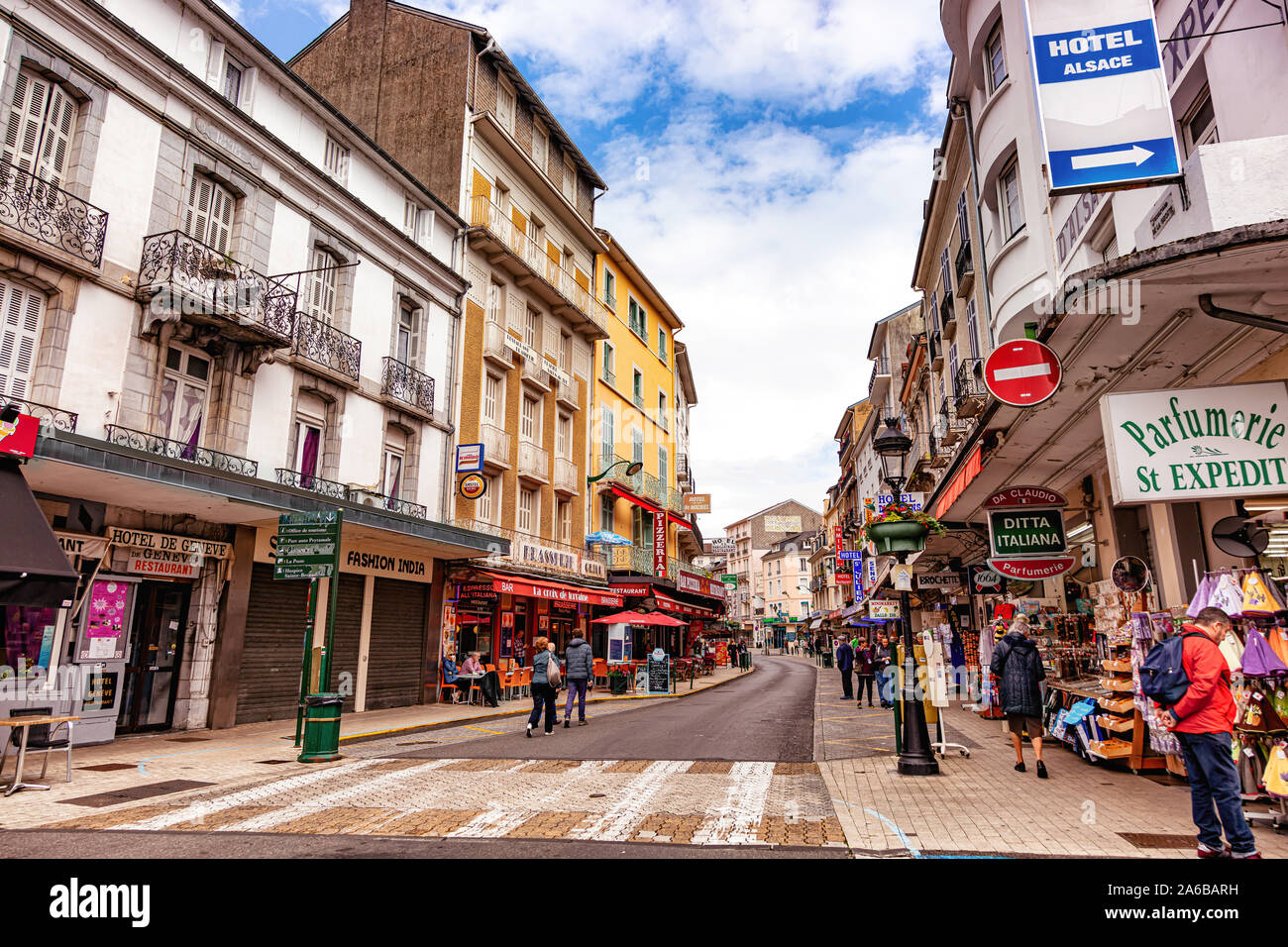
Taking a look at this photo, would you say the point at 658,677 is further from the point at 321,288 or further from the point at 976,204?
the point at 976,204

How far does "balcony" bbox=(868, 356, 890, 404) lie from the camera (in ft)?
129

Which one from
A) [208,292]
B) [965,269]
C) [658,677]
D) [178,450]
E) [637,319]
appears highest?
[637,319]

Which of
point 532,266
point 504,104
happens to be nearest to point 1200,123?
point 532,266

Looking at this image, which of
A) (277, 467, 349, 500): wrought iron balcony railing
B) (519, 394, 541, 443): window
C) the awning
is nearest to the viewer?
the awning

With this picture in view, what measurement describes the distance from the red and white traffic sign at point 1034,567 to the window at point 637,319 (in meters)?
26.4

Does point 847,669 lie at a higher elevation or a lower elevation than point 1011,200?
lower

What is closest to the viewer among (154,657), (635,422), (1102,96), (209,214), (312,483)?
(1102,96)

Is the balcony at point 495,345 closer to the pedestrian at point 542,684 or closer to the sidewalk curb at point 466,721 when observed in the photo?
the sidewalk curb at point 466,721

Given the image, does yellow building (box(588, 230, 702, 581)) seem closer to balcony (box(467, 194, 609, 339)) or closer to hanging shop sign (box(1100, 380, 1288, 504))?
balcony (box(467, 194, 609, 339))

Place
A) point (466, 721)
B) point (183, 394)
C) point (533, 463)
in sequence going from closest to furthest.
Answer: point (183, 394)
point (466, 721)
point (533, 463)

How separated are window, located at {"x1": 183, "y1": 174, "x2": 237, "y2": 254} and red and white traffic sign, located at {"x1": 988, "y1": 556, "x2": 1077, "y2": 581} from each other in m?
13.8

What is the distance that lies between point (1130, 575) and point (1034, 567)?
1.56 m

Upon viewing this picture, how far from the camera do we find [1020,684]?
28.7 feet

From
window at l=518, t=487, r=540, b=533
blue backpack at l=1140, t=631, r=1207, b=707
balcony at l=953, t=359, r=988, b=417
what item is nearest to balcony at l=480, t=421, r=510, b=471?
window at l=518, t=487, r=540, b=533
